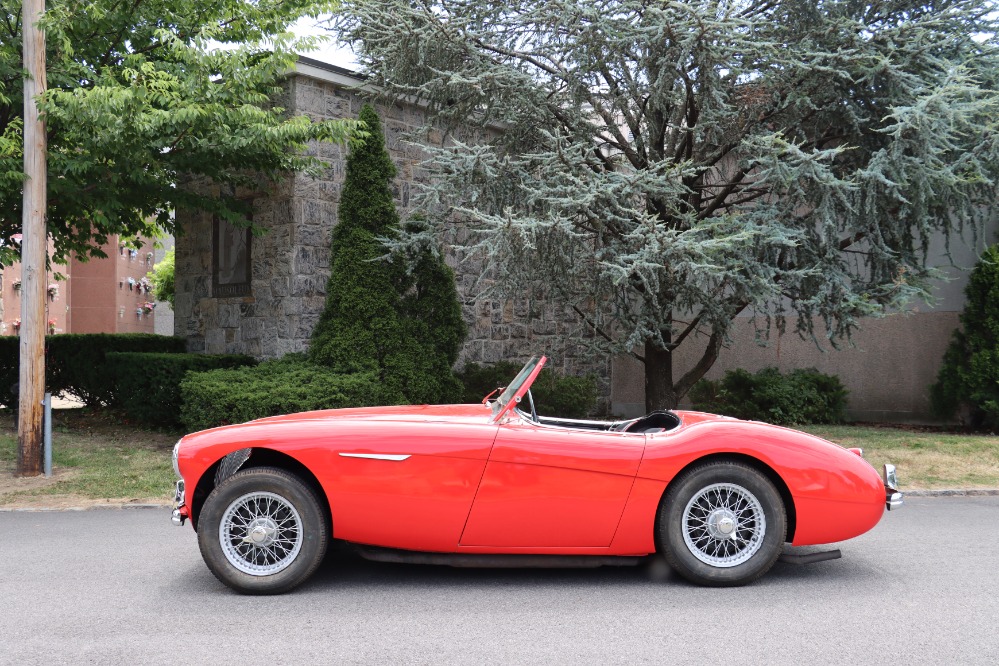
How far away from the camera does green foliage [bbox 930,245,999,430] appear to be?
39.8 feet

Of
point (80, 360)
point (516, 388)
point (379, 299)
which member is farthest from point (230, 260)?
point (516, 388)

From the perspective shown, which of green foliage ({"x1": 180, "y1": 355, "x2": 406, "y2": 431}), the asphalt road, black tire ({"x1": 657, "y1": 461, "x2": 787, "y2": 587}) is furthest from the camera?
green foliage ({"x1": 180, "y1": 355, "x2": 406, "y2": 431})

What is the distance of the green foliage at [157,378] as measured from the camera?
1116 cm

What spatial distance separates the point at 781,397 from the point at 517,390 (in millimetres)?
9114

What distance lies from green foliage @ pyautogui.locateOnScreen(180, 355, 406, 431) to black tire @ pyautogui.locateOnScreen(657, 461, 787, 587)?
5658mm

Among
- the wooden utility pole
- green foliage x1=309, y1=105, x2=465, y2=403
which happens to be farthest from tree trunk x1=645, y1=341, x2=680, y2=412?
the wooden utility pole

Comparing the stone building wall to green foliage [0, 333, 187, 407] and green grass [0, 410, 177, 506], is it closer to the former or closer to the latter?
green foliage [0, 333, 187, 407]

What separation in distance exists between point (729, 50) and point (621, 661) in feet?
24.4

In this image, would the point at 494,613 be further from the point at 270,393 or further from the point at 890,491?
the point at 270,393

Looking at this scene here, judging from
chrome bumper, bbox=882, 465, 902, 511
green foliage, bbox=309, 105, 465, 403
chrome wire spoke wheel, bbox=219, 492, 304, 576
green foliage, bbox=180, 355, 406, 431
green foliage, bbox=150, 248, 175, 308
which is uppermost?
green foliage, bbox=150, 248, 175, 308

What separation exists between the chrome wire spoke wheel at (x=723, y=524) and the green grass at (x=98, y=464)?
5125mm

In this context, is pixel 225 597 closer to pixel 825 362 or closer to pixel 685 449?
pixel 685 449

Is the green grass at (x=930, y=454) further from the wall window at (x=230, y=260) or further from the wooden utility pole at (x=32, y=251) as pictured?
the wooden utility pole at (x=32, y=251)

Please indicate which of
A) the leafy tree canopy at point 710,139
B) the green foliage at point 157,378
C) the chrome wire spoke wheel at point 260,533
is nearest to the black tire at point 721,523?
the chrome wire spoke wheel at point 260,533
